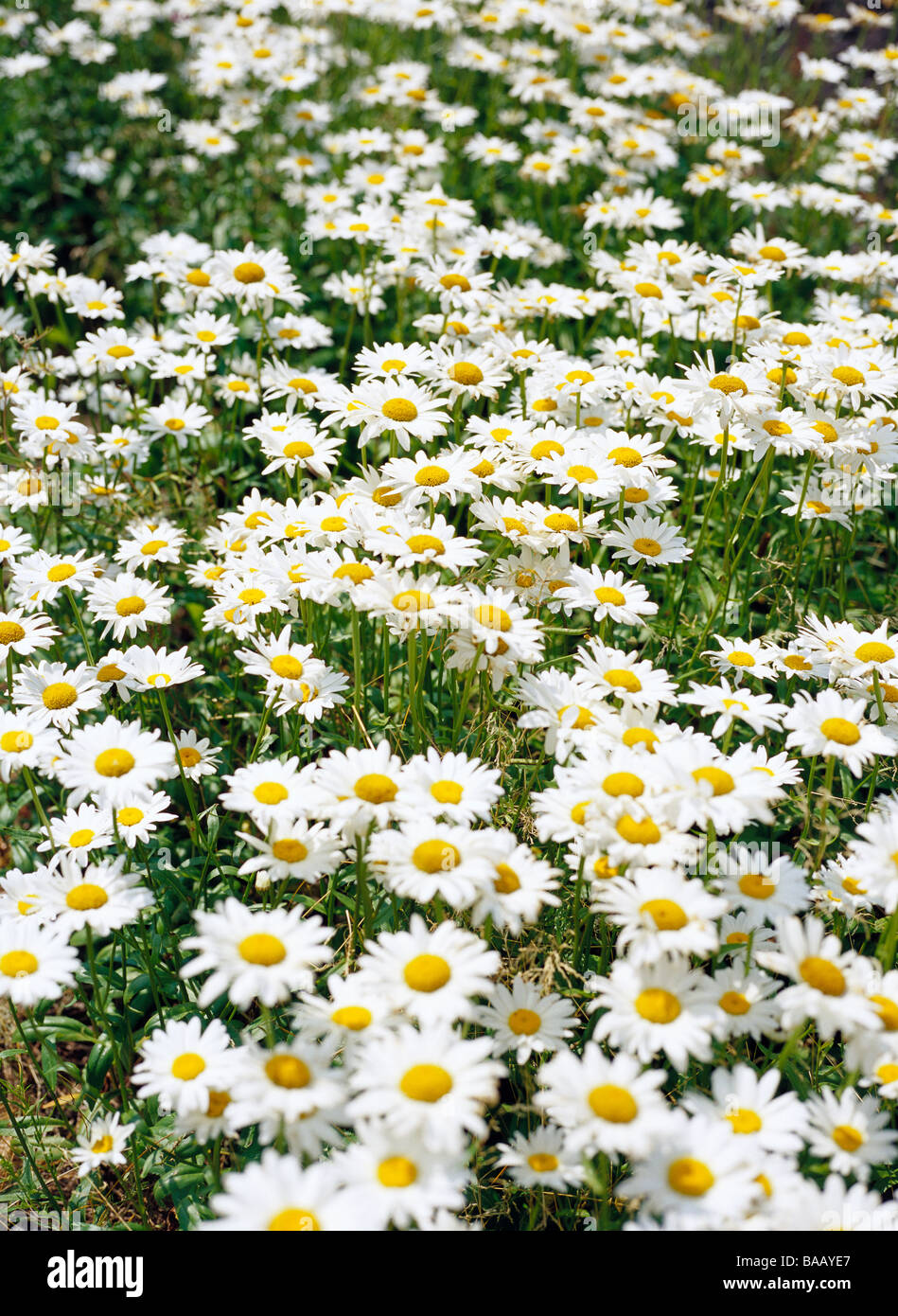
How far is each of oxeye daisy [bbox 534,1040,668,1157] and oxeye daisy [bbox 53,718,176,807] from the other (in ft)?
4.28

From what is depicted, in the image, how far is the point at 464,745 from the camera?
344cm

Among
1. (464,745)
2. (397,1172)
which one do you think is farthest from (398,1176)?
(464,745)

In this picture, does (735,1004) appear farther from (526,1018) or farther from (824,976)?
(526,1018)

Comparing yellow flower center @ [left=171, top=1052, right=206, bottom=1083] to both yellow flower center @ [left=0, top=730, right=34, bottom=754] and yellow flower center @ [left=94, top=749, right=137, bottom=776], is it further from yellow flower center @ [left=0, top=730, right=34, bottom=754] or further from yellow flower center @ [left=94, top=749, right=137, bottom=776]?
yellow flower center @ [left=0, top=730, right=34, bottom=754]

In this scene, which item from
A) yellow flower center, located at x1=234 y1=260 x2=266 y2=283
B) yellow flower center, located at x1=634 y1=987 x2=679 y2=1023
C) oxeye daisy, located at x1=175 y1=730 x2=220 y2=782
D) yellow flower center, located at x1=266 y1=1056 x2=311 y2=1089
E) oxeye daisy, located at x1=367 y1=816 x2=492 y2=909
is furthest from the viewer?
yellow flower center, located at x1=234 y1=260 x2=266 y2=283

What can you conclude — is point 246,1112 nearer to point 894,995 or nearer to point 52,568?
point 894,995

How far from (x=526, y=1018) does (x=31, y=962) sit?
1209mm

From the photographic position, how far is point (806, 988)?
2.18m

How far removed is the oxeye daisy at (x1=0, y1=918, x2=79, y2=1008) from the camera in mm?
2453

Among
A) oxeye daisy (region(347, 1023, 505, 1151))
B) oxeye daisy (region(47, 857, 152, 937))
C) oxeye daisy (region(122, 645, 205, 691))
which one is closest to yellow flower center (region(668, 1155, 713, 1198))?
oxeye daisy (region(347, 1023, 505, 1151))

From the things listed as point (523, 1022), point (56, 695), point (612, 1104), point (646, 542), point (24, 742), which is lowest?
point (612, 1104)

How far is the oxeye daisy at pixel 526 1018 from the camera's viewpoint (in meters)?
2.50

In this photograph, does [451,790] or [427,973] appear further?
[451,790]

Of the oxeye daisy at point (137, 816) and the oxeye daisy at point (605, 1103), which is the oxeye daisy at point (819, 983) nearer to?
the oxeye daisy at point (605, 1103)
